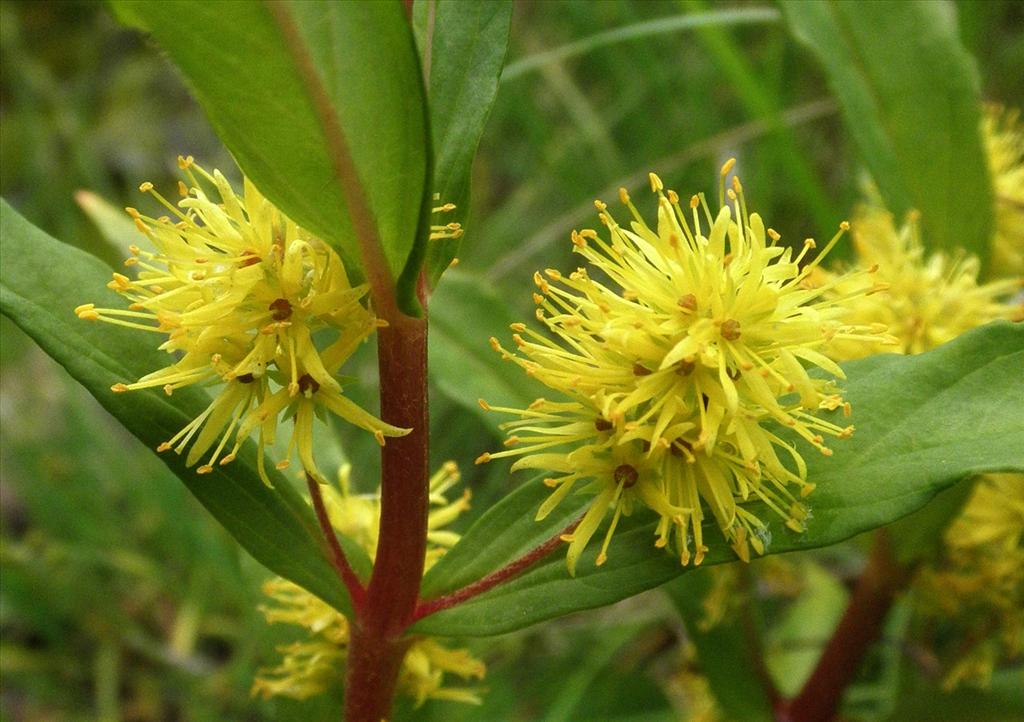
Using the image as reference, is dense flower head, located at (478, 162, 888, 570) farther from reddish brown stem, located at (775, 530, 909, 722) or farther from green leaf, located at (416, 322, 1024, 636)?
reddish brown stem, located at (775, 530, 909, 722)

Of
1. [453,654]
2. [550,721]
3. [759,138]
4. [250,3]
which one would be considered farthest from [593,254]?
[759,138]

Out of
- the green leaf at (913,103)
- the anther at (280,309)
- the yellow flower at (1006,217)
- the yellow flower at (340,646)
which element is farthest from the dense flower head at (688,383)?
the yellow flower at (1006,217)

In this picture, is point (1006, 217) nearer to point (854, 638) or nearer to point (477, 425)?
point (854, 638)

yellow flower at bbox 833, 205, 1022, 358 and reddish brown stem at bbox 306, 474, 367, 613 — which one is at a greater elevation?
yellow flower at bbox 833, 205, 1022, 358

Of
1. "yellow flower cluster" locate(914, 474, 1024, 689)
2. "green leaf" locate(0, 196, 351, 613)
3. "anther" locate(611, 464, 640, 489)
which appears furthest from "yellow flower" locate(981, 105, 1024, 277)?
"green leaf" locate(0, 196, 351, 613)

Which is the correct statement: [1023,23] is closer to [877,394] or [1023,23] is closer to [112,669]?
[877,394]
